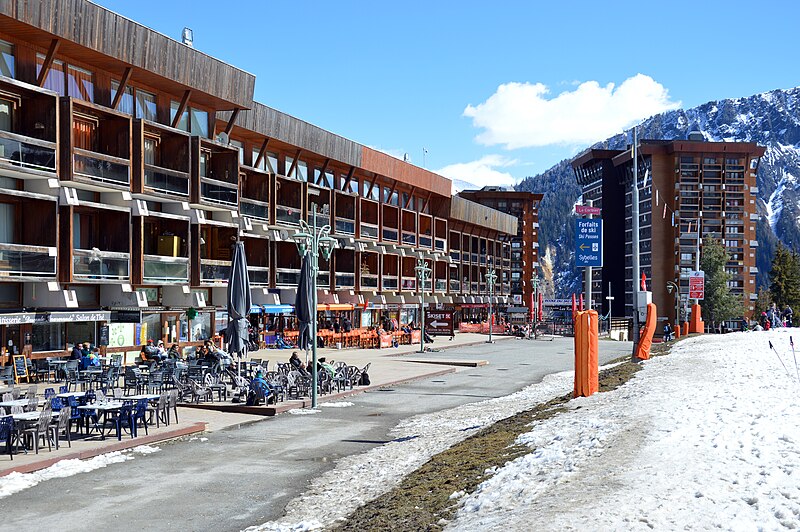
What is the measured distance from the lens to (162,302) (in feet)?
128

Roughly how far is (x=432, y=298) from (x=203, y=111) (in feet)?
139

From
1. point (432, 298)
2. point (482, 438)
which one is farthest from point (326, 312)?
point (482, 438)

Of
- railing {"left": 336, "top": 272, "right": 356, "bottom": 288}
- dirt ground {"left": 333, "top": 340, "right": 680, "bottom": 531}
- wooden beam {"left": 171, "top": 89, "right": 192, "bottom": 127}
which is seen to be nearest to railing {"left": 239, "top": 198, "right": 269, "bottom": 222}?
wooden beam {"left": 171, "top": 89, "right": 192, "bottom": 127}

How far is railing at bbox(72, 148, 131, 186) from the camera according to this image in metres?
32.1

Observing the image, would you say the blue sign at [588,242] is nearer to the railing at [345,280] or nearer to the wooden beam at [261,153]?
the wooden beam at [261,153]

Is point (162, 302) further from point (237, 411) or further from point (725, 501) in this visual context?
point (725, 501)

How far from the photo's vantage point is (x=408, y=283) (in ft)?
240

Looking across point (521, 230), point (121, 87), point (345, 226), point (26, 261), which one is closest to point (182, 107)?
point (121, 87)

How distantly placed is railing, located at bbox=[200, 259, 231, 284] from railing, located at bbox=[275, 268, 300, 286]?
8.18 m

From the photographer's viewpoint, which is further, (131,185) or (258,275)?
(258,275)

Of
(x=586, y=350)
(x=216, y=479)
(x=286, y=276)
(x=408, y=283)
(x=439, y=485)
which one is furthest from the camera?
(x=408, y=283)

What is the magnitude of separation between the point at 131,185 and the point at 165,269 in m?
4.47

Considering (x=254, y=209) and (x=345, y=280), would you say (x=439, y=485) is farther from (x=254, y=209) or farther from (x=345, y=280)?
(x=345, y=280)

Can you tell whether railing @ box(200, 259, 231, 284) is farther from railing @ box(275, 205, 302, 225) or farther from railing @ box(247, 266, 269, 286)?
railing @ box(275, 205, 302, 225)
